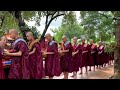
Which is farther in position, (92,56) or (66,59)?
(92,56)

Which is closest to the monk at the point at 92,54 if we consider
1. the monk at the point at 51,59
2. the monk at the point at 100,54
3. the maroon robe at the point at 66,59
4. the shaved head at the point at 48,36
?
the monk at the point at 100,54

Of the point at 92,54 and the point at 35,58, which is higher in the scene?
the point at 35,58

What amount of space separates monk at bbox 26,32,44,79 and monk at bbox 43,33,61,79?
0.35 m

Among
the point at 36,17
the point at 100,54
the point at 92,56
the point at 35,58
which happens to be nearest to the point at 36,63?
the point at 35,58

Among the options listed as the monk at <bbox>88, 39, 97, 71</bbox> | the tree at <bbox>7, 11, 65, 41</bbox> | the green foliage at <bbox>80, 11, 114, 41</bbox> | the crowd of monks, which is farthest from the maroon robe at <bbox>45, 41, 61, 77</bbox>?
the green foliage at <bbox>80, 11, 114, 41</bbox>

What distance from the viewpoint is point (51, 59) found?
28.1 ft

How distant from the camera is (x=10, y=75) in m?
7.00

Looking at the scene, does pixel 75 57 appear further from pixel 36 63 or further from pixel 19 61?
pixel 19 61

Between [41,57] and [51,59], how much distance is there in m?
0.51

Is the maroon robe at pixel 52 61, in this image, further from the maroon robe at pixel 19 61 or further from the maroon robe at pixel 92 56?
the maroon robe at pixel 92 56

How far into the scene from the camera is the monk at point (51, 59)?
27.5 ft

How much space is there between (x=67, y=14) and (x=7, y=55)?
10207 millimetres

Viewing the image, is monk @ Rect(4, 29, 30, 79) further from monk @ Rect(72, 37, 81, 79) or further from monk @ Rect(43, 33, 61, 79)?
monk @ Rect(72, 37, 81, 79)
